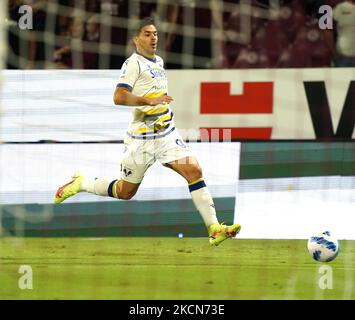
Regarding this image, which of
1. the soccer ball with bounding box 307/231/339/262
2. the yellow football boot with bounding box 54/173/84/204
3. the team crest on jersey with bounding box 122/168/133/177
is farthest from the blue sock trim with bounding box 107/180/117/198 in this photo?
the soccer ball with bounding box 307/231/339/262

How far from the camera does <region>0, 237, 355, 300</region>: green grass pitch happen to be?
6.86 metres

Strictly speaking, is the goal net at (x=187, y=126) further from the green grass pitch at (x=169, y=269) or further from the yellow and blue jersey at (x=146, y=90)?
the yellow and blue jersey at (x=146, y=90)

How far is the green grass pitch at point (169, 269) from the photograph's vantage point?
22.5 feet

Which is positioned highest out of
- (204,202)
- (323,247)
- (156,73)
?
(156,73)

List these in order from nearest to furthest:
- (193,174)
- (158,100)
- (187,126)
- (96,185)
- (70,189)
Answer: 1. (158,100)
2. (193,174)
3. (96,185)
4. (70,189)
5. (187,126)

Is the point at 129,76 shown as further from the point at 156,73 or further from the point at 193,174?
the point at 193,174

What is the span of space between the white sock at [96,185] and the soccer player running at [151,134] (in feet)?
0.55

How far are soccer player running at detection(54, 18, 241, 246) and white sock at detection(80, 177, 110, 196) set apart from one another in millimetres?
168

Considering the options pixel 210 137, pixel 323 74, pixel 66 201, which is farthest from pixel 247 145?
pixel 66 201

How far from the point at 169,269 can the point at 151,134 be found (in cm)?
105

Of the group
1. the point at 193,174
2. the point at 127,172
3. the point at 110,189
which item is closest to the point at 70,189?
the point at 110,189

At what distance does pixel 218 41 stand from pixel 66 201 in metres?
1.97

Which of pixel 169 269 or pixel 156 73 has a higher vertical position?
pixel 156 73

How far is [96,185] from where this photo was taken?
7758 millimetres
